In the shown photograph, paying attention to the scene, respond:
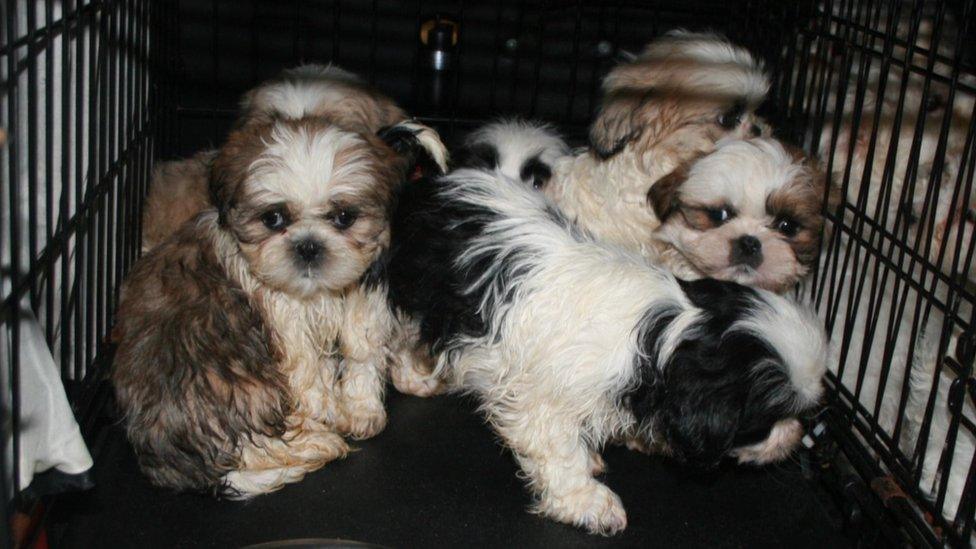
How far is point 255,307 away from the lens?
8.73 ft

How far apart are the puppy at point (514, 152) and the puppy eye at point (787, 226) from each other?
0.96 metres

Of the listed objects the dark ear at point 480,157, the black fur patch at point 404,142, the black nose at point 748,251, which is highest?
the black fur patch at point 404,142

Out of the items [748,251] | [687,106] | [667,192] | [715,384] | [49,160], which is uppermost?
[687,106]

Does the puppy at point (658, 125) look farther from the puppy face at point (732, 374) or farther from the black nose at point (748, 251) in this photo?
the puppy face at point (732, 374)

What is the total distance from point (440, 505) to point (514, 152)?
1.44 meters

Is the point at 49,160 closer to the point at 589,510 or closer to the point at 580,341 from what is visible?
the point at 580,341

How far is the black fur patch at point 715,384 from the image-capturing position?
7.38 feet

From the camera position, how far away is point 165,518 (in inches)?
101

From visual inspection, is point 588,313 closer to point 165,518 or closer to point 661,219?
point 661,219

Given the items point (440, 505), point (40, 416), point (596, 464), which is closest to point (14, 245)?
point (40, 416)

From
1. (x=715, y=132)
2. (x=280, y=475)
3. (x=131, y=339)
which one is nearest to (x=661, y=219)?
(x=715, y=132)

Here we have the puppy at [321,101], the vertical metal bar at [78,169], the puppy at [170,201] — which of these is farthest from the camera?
the puppy at [170,201]

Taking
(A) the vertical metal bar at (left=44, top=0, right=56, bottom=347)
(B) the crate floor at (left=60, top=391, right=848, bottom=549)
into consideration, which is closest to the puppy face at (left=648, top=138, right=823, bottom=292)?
(B) the crate floor at (left=60, top=391, right=848, bottom=549)

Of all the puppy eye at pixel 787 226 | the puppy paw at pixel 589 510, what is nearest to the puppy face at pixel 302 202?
the puppy paw at pixel 589 510
